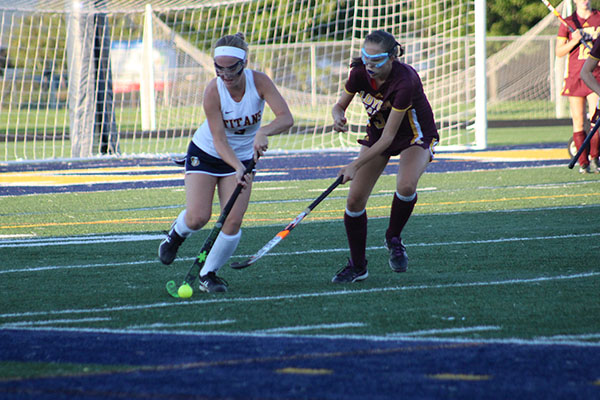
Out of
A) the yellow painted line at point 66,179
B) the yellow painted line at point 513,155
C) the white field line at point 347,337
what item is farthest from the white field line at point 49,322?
the yellow painted line at point 513,155

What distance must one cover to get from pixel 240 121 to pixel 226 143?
0.56 feet

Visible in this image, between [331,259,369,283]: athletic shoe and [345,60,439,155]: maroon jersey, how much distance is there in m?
0.82

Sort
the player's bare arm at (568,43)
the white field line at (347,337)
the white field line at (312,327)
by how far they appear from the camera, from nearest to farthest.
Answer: the white field line at (347,337), the white field line at (312,327), the player's bare arm at (568,43)

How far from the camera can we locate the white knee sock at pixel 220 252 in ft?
20.6

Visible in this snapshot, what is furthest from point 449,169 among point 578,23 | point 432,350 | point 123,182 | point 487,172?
point 432,350

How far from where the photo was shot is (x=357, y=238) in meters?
6.66

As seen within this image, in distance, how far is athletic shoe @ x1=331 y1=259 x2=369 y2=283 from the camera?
20.9 ft

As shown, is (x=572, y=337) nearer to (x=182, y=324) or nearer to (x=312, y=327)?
(x=312, y=327)

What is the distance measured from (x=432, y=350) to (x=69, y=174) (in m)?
12.3

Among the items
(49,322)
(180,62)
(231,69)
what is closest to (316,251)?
(231,69)

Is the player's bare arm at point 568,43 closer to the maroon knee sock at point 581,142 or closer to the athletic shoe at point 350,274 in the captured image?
the maroon knee sock at point 581,142

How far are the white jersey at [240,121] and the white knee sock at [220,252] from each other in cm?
49

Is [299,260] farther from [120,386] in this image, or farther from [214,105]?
[120,386]

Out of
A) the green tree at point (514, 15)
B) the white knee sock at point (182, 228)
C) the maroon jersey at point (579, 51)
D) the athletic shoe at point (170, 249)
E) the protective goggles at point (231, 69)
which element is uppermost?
the green tree at point (514, 15)
